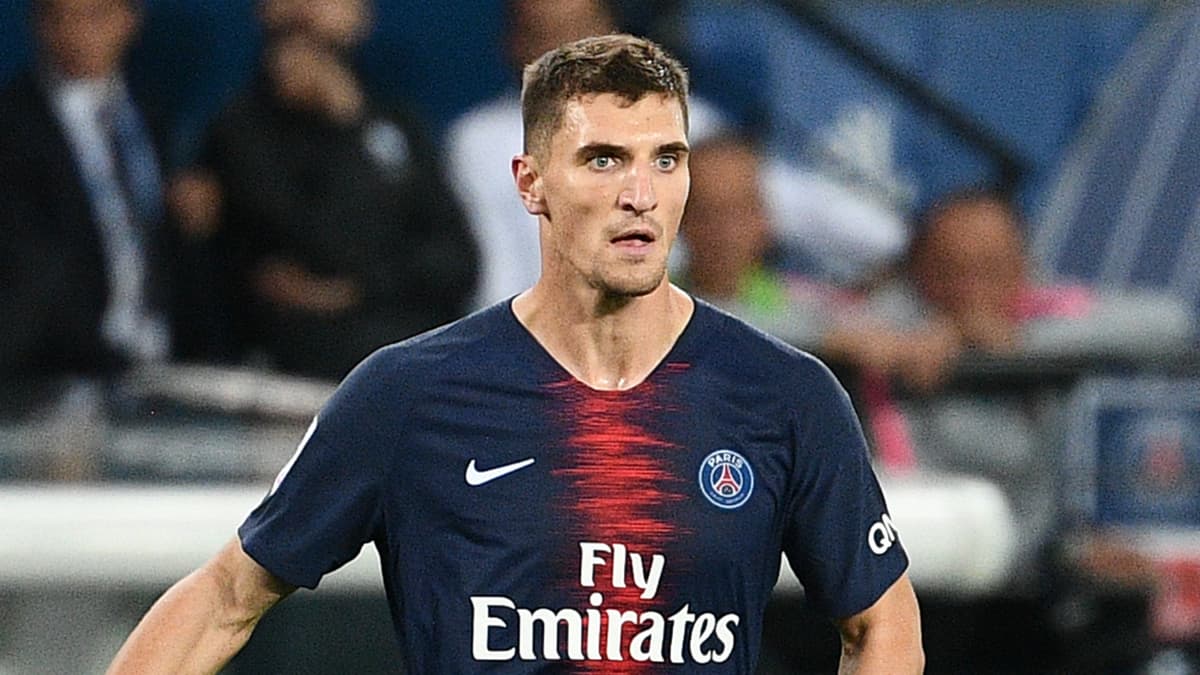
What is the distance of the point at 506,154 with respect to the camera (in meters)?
7.29

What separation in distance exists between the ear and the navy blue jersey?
0.21 m

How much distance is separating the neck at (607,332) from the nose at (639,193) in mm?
215

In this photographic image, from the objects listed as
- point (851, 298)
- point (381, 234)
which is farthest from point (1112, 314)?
point (381, 234)

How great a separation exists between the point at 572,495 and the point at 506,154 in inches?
152

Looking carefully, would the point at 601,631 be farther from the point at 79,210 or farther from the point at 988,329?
the point at 988,329

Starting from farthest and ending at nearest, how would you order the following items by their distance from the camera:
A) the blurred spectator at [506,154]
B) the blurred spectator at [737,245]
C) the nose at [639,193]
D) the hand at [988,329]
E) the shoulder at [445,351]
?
the hand at [988,329], the blurred spectator at [737,245], the blurred spectator at [506,154], the shoulder at [445,351], the nose at [639,193]

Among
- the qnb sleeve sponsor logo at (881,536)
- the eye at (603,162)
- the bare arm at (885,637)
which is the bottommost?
the bare arm at (885,637)

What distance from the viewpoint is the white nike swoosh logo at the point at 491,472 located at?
11.6 ft

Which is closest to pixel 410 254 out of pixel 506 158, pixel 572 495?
pixel 506 158

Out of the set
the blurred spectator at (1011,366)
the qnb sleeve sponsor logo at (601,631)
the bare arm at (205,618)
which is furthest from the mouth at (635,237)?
the blurred spectator at (1011,366)

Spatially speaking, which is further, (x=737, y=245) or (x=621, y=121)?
(x=737, y=245)

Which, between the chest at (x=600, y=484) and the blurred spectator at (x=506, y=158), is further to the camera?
the blurred spectator at (x=506, y=158)

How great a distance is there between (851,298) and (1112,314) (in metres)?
0.98

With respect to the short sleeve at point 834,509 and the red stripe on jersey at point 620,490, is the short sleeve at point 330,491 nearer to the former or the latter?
the red stripe on jersey at point 620,490
